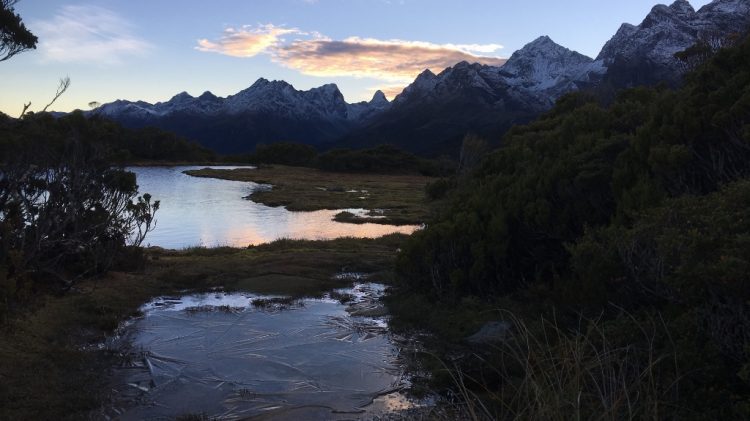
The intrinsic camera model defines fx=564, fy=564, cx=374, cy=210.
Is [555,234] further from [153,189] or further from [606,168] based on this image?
[153,189]

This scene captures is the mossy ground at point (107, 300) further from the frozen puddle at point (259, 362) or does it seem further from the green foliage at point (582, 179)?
the green foliage at point (582, 179)

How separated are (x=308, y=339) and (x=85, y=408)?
489 cm

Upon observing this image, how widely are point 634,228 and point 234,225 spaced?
3164 cm

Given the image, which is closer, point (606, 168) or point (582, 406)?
point (582, 406)

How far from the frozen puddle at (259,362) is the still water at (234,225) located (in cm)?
1526

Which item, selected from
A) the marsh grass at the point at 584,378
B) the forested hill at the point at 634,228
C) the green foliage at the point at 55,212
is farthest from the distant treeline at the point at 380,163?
the marsh grass at the point at 584,378

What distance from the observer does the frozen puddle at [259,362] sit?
9156 mm

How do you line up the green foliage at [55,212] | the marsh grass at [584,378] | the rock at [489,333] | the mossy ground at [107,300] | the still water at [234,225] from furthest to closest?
the still water at [234,225] < the green foliage at [55,212] < the rock at [489,333] < the mossy ground at [107,300] < the marsh grass at [584,378]

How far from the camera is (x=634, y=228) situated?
8453 mm

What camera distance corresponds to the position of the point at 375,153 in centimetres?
10931

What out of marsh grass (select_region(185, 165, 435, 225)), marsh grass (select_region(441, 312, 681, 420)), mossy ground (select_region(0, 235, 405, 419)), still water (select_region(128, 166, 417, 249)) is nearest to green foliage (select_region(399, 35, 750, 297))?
marsh grass (select_region(441, 312, 681, 420))

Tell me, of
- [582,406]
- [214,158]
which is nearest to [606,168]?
[582,406]

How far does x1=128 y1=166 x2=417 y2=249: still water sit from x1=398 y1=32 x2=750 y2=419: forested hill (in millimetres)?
15208

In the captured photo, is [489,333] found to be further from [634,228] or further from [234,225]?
[234,225]
